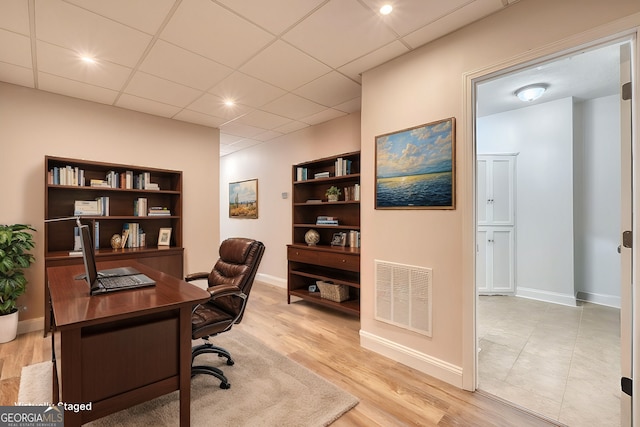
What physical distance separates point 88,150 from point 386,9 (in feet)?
12.2

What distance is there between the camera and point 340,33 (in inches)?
88.1

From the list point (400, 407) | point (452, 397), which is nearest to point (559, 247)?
point (452, 397)

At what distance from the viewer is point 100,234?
145 inches

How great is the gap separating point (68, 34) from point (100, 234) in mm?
2345

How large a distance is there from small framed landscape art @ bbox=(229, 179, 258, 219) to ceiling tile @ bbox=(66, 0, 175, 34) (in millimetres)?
3617

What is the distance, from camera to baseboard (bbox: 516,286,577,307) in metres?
3.97

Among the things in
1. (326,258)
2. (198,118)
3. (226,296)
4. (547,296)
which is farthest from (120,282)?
(547,296)

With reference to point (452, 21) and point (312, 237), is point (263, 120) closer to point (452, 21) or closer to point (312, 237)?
point (312, 237)

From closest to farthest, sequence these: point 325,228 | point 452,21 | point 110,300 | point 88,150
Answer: point 110,300
point 452,21
point 88,150
point 325,228

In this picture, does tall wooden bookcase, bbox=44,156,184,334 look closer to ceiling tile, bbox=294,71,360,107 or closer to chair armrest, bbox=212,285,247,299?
chair armrest, bbox=212,285,247,299

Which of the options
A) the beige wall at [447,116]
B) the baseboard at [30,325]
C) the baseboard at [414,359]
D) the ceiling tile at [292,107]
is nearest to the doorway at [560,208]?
the baseboard at [414,359]

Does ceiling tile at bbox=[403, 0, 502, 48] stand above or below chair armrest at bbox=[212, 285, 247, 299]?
above

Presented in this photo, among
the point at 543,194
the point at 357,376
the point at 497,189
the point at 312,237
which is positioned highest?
the point at 497,189

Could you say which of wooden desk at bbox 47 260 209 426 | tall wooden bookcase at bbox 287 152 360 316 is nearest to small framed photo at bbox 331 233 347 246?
tall wooden bookcase at bbox 287 152 360 316
